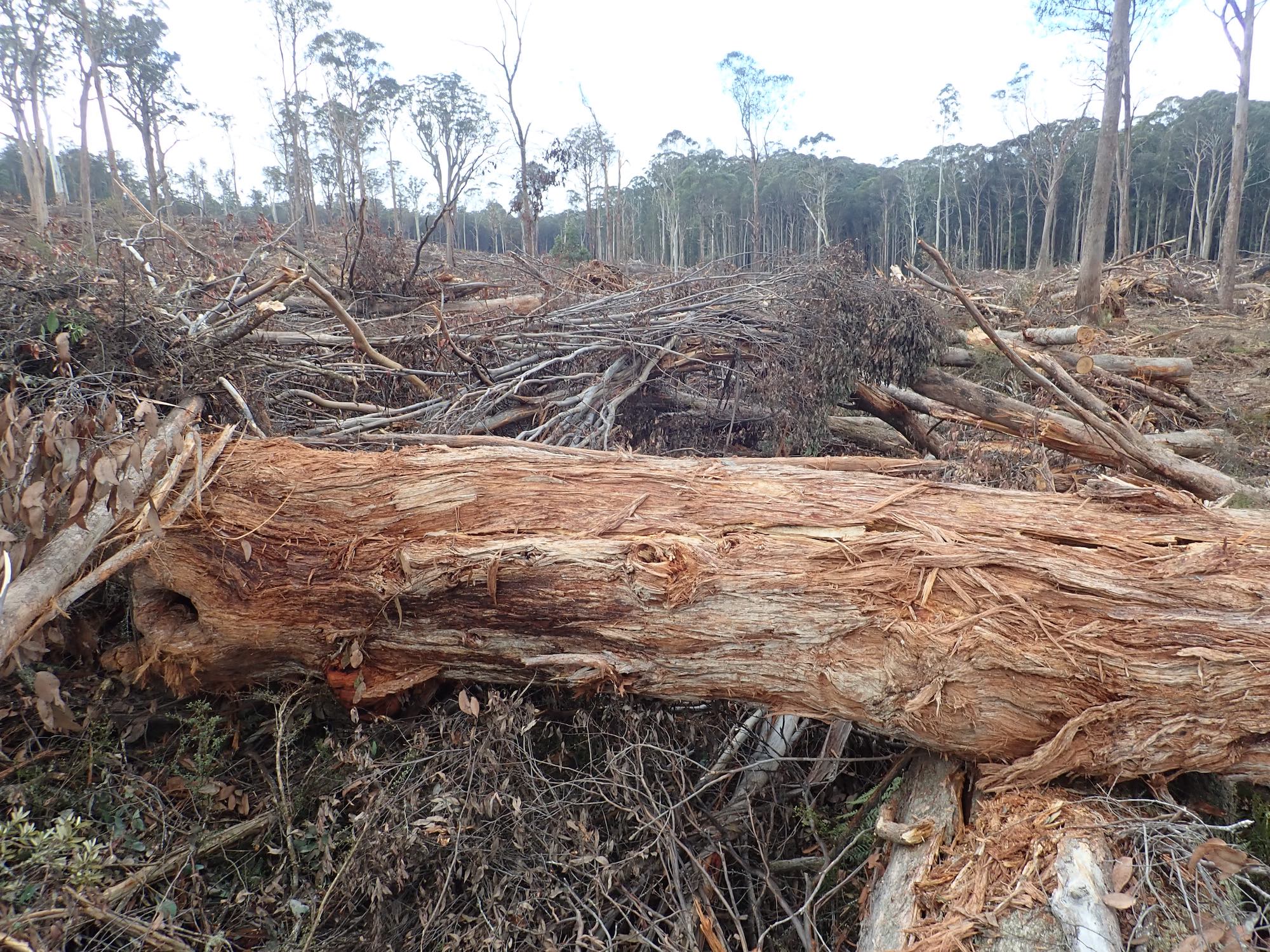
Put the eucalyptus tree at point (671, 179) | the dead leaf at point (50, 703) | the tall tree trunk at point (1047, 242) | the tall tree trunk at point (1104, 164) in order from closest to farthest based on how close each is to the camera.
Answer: the dead leaf at point (50, 703) < the tall tree trunk at point (1104, 164) < the tall tree trunk at point (1047, 242) < the eucalyptus tree at point (671, 179)

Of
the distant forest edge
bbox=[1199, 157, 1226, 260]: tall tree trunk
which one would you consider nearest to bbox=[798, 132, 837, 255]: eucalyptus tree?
the distant forest edge

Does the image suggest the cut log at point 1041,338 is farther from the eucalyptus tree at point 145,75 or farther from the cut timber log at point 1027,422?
the eucalyptus tree at point 145,75

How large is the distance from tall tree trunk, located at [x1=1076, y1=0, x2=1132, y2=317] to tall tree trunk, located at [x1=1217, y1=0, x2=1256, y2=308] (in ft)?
13.5

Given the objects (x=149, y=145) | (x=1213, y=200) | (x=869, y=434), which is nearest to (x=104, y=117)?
(x=149, y=145)

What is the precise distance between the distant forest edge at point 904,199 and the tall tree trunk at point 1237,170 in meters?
12.3

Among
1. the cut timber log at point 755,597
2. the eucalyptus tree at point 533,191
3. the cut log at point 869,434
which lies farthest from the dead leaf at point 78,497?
the eucalyptus tree at point 533,191

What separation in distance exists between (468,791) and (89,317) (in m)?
2.92

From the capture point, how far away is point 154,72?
23656 millimetres

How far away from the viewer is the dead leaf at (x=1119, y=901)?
1460 mm

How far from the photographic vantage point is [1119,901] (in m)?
1.48

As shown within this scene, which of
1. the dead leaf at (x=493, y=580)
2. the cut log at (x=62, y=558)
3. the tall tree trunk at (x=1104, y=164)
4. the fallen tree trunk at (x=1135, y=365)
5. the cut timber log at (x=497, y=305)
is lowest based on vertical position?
the dead leaf at (x=493, y=580)

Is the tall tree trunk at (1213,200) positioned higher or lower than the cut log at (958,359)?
higher

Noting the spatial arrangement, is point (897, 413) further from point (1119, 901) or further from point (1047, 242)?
point (1047, 242)

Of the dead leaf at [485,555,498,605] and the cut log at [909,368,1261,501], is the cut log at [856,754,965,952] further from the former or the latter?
the cut log at [909,368,1261,501]
